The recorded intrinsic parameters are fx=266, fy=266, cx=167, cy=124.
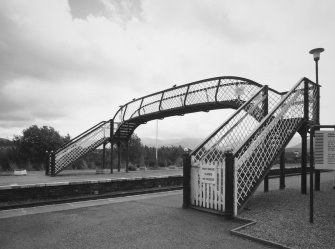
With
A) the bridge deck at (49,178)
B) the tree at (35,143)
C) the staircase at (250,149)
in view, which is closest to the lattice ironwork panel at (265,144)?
the staircase at (250,149)

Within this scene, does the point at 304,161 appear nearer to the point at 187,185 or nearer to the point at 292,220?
the point at 292,220

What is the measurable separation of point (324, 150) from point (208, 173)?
267cm

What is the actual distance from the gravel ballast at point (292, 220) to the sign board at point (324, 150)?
1.24 m

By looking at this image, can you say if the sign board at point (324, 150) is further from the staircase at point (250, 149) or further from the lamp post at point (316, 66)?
the lamp post at point (316, 66)

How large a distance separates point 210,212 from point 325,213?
8.96 ft

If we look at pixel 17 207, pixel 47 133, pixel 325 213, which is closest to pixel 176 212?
pixel 325 213

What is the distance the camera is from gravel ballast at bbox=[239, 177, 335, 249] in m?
4.56

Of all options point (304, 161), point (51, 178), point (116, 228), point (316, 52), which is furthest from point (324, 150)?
point (51, 178)

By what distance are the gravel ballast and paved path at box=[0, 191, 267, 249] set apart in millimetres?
536

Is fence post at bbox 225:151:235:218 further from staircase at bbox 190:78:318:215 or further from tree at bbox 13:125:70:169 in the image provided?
tree at bbox 13:125:70:169

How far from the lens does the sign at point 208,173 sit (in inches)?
263

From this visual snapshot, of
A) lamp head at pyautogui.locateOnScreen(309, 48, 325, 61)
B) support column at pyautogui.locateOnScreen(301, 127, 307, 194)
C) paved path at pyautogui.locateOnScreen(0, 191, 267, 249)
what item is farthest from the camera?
lamp head at pyautogui.locateOnScreen(309, 48, 325, 61)

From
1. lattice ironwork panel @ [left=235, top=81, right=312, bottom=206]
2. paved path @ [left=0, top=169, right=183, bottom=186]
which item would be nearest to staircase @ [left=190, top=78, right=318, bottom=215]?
lattice ironwork panel @ [left=235, top=81, right=312, bottom=206]

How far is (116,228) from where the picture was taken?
540cm
